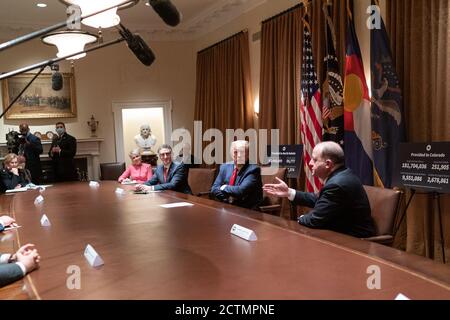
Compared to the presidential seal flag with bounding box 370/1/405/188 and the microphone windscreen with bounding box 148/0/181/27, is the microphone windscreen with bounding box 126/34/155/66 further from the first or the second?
the presidential seal flag with bounding box 370/1/405/188

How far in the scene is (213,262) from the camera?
4.77 ft

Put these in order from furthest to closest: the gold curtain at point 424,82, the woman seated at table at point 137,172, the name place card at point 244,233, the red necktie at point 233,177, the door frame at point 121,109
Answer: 1. the door frame at point 121,109
2. the woman seated at table at point 137,172
3. the red necktie at point 233,177
4. the gold curtain at point 424,82
5. the name place card at point 244,233

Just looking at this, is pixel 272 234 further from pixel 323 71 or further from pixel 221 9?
pixel 221 9

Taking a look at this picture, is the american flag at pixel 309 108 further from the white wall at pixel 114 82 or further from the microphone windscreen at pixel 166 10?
the white wall at pixel 114 82

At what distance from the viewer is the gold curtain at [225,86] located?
6624 millimetres

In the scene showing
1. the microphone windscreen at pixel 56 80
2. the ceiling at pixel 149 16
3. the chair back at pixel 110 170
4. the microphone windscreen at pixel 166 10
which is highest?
the ceiling at pixel 149 16

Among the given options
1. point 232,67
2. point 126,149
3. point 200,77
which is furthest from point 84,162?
point 232,67

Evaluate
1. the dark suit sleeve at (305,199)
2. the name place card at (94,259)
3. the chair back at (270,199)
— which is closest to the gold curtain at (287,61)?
the chair back at (270,199)

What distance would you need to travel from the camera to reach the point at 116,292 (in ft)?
3.88

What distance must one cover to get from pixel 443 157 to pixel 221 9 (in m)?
4.93

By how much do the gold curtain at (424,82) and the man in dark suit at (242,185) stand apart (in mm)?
1425

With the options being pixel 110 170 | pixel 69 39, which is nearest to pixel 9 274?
pixel 69 39

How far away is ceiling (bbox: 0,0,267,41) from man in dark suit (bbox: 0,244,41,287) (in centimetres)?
549

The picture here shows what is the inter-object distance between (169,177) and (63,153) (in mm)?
3820
